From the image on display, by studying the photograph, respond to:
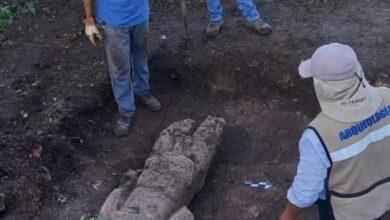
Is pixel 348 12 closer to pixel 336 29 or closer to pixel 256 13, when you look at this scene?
pixel 336 29

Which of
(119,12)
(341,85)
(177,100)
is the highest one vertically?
(341,85)

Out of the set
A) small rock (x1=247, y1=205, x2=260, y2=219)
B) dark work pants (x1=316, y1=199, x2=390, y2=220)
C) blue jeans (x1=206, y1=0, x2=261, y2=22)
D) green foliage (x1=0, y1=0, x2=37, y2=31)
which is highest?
dark work pants (x1=316, y1=199, x2=390, y2=220)

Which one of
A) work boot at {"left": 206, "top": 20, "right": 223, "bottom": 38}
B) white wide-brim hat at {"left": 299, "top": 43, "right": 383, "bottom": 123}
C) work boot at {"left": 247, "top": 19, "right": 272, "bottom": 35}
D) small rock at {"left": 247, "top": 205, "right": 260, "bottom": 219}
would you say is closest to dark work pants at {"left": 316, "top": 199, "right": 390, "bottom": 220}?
white wide-brim hat at {"left": 299, "top": 43, "right": 383, "bottom": 123}

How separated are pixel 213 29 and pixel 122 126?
1.65 meters

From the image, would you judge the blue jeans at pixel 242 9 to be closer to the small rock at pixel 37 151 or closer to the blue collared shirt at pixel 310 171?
the small rock at pixel 37 151

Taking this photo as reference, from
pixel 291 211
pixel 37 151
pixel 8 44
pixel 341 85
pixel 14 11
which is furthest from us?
pixel 14 11

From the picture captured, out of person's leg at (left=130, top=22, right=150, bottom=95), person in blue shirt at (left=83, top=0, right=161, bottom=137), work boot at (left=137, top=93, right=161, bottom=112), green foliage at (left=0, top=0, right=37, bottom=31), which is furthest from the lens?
green foliage at (left=0, top=0, right=37, bottom=31)

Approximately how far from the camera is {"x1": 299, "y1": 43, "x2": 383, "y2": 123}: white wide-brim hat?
3004 mm

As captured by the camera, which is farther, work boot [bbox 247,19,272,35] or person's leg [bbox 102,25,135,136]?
work boot [bbox 247,19,272,35]

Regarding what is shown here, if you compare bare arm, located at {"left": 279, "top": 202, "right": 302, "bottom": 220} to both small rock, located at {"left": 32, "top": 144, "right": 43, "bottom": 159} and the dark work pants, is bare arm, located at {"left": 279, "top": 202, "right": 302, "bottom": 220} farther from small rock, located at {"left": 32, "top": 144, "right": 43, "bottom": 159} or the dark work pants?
small rock, located at {"left": 32, "top": 144, "right": 43, "bottom": 159}

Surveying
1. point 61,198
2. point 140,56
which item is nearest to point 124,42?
point 140,56

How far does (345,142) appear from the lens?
10.3 feet

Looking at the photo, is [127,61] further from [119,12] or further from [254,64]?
[254,64]

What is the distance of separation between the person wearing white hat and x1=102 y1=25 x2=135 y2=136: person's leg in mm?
2407
